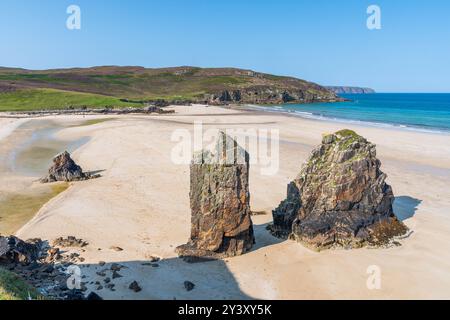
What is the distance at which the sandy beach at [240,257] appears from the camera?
1241cm

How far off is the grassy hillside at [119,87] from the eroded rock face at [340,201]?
84308 millimetres

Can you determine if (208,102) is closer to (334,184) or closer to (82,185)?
(82,185)

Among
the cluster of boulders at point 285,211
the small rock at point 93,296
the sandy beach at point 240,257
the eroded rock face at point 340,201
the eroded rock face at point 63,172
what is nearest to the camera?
the small rock at point 93,296

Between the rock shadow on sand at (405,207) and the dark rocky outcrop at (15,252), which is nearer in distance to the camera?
the dark rocky outcrop at (15,252)

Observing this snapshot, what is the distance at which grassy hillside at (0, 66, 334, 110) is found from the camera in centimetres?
10006

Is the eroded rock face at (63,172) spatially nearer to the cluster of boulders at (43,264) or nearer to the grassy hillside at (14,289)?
the cluster of boulders at (43,264)

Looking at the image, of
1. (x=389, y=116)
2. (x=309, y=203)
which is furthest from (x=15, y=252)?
(x=389, y=116)

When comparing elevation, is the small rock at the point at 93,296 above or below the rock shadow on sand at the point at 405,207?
below

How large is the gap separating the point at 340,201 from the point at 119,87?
145 meters

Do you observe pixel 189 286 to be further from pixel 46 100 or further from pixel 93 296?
pixel 46 100

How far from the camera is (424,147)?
134 ft

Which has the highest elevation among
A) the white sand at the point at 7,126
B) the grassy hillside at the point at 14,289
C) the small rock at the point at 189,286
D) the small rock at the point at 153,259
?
the white sand at the point at 7,126

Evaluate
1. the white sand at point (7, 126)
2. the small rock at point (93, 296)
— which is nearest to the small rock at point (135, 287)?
the small rock at point (93, 296)

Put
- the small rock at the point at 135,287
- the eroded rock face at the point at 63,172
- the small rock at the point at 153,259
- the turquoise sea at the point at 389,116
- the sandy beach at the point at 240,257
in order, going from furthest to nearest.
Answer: the turquoise sea at the point at 389,116
the eroded rock face at the point at 63,172
the small rock at the point at 153,259
the sandy beach at the point at 240,257
the small rock at the point at 135,287
